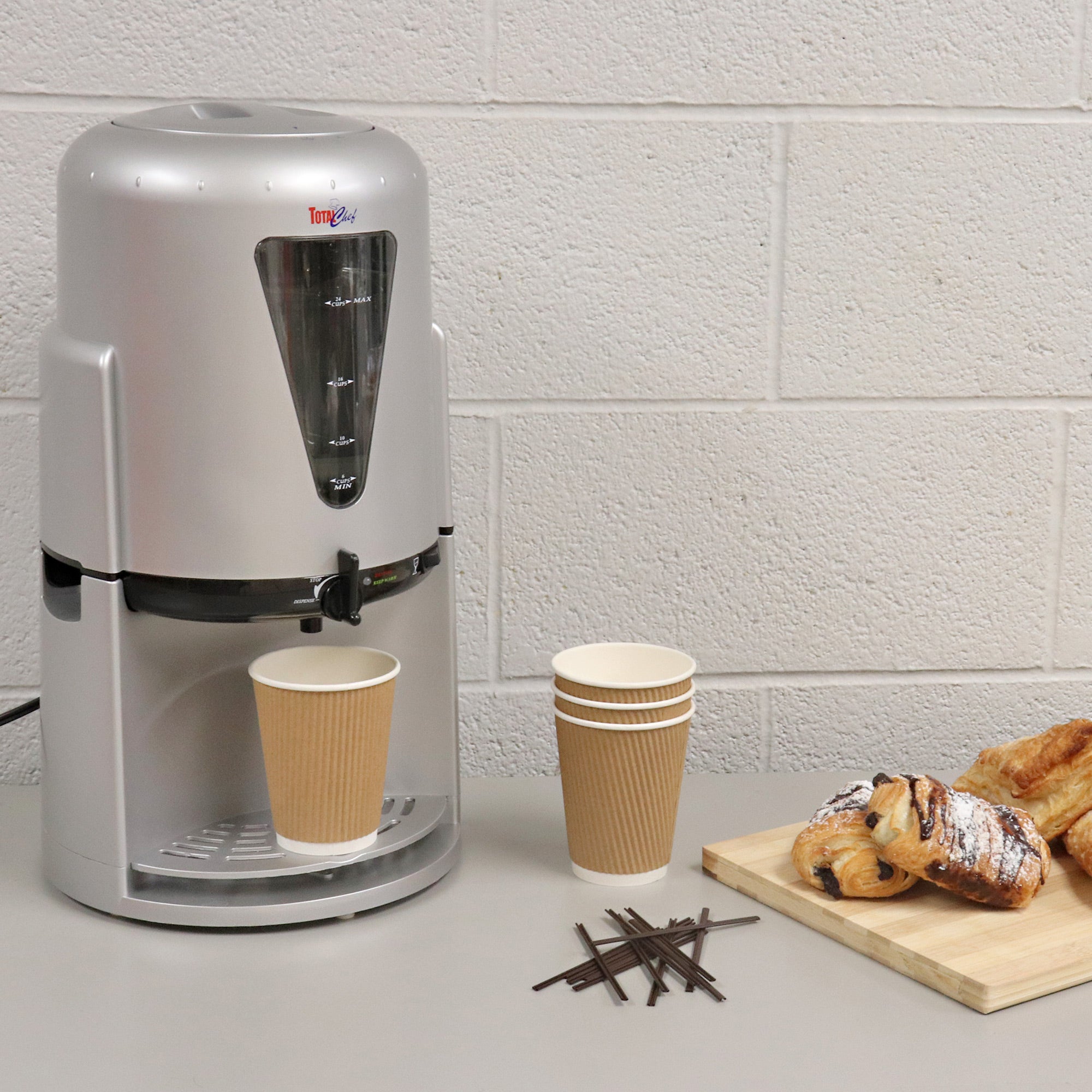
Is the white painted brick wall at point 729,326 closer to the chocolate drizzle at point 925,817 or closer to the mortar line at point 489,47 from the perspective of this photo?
the mortar line at point 489,47

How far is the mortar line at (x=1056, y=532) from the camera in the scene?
4.03 feet

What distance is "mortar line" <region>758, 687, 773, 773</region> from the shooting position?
4.11 ft

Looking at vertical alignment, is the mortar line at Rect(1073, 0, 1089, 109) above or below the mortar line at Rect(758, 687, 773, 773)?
above

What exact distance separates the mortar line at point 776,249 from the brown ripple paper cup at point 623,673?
0.31 m

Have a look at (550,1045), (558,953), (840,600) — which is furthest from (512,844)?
(840,600)

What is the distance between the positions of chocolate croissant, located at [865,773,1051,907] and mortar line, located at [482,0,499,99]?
2.13 feet

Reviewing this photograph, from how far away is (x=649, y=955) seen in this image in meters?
0.86

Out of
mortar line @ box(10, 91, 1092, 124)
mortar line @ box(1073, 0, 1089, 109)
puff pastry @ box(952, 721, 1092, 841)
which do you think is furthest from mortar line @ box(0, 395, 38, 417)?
mortar line @ box(1073, 0, 1089, 109)

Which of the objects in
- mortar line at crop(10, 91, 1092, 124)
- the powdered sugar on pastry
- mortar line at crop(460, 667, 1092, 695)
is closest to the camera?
the powdered sugar on pastry

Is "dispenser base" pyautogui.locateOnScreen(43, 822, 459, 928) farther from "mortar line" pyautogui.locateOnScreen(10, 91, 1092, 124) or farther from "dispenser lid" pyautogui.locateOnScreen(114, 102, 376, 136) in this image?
"mortar line" pyautogui.locateOnScreen(10, 91, 1092, 124)

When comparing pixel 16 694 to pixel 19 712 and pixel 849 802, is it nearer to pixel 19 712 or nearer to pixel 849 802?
pixel 19 712

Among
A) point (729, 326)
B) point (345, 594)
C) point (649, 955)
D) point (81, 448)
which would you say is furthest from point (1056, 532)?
point (81, 448)

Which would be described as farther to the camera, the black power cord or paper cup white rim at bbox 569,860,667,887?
the black power cord

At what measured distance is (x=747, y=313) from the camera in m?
1.18
